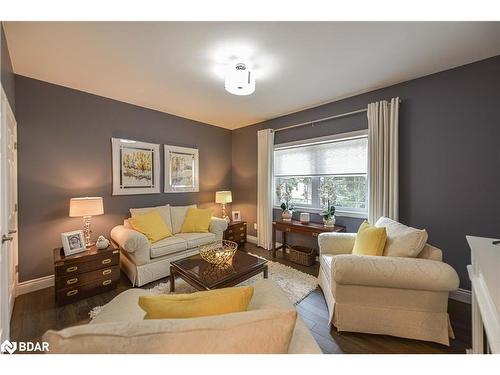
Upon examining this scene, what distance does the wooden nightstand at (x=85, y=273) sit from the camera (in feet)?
6.40

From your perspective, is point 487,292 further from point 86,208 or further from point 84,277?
point 86,208

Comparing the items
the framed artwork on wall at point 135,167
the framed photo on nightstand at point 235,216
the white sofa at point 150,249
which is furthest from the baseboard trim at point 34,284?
the framed photo on nightstand at point 235,216

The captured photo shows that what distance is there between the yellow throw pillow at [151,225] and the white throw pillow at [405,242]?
2620 millimetres

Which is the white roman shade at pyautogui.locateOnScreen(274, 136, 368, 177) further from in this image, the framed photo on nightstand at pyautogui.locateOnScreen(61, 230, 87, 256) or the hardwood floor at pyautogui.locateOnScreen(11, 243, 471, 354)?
the framed photo on nightstand at pyautogui.locateOnScreen(61, 230, 87, 256)

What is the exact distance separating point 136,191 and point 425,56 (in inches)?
152

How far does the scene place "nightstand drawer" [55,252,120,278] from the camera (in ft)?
6.43

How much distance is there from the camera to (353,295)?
5.14 feet

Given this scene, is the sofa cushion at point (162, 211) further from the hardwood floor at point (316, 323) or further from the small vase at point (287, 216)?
the small vase at point (287, 216)

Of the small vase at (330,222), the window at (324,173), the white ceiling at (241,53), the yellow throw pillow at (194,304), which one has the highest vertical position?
the white ceiling at (241,53)

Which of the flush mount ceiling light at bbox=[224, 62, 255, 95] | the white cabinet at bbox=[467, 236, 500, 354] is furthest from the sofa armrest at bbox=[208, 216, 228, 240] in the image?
the white cabinet at bbox=[467, 236, 500, 354]

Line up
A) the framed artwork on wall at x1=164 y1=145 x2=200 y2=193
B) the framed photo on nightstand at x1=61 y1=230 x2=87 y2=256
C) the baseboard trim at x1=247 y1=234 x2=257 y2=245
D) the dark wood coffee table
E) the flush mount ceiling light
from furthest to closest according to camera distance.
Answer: the baseboard trim at x1=247 y1=234 x2=257 y2=245 → the framed artwork on wall at x1=164 y1=145 x2=200 y2=193 → the framed photo on nightstand at x1=61 y1=230 x2=87 y2=256 → the flush mount ceiling light → the dark wood coffee table

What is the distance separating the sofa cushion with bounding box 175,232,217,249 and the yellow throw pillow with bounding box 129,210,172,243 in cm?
25
